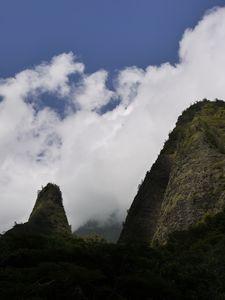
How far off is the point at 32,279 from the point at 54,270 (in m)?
0.87

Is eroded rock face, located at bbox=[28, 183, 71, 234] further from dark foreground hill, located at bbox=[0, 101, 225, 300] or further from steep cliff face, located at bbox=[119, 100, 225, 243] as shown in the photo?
dark foreground hill, located at bbox=[0, 101, 225, 300]

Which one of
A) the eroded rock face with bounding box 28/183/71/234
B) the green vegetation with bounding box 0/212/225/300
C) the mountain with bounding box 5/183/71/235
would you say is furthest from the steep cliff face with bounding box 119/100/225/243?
the green vegetation with bounding box 0/212/225/300

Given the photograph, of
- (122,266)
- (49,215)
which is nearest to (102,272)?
(122,266)

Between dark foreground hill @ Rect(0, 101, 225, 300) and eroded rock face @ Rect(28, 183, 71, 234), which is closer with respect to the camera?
dark foreground hill @ Rect(0, 101, 225, 300)

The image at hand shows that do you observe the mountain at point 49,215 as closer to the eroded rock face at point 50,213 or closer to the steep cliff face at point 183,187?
the eroded rock face at point 50,213

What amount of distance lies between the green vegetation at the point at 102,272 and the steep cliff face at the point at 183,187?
21414 millimetres

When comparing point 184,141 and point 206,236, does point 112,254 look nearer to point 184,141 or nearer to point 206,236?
point 206,236

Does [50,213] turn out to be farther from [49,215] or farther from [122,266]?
[122,266]

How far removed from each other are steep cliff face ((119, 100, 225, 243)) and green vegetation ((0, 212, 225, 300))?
21.4m

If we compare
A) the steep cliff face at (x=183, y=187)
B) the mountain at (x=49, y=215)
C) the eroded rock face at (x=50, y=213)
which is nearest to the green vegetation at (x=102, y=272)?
the steep cliff face at (x=183, y=187)

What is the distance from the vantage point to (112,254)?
931 inches

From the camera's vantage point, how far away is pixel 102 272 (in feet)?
70.4

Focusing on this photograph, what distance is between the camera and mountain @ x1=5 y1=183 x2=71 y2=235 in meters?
75.9

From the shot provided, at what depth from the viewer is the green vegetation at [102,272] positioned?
18.6 m
